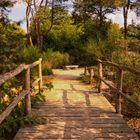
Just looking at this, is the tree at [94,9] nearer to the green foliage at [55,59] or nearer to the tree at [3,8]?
the green foliage at [55,59]

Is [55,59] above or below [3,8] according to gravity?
below

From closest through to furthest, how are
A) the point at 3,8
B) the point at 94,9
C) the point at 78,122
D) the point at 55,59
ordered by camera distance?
the point at 78,122, the point at 3,8, the point at 55,59, the point at 94,9

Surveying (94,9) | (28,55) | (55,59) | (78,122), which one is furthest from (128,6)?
(78,122)

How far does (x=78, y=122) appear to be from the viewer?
254 inches

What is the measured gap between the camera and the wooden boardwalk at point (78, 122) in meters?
5.59

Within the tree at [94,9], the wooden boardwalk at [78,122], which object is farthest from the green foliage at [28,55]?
the tree at [94,9]

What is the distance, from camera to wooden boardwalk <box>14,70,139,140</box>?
18.3 ft

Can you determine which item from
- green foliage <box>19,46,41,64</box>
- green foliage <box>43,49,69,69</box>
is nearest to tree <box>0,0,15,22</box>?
green foliage <box>19,46,41,64</box>

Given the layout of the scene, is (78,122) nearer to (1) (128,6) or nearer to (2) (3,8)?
(2) (3,8)

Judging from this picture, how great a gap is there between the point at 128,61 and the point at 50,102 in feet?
12.7

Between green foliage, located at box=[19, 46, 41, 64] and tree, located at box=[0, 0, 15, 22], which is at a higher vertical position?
tree, located at box=[0, 0, 15, 22]

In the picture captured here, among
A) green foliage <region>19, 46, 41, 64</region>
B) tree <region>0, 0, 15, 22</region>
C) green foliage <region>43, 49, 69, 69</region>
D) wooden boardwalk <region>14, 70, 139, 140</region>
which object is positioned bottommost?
wooden boardwalk <region>14, 70, 139, 140</region>

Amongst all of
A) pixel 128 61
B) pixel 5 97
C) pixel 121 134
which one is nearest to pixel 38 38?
pixel 128 61

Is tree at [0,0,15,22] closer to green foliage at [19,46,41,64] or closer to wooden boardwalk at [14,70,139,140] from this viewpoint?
green foliage at [19,46,41,64]
